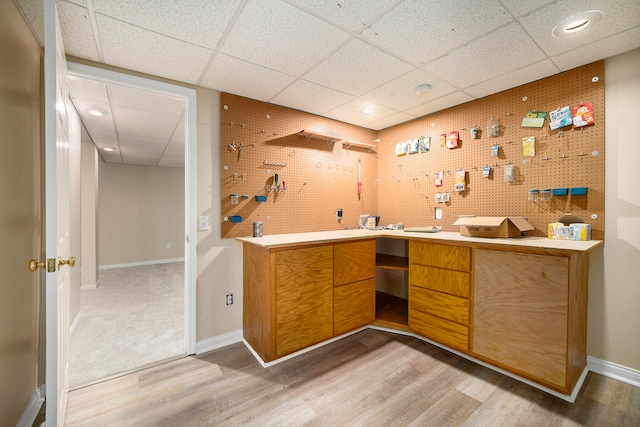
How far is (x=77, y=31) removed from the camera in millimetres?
1615

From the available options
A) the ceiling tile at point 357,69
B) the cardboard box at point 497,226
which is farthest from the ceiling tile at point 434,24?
the cardboard box at point 497,226

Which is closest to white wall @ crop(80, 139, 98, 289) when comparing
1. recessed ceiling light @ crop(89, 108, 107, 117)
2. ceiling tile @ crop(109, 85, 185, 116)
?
recessed ceiling light @ crop(89, 108, 107, 117)

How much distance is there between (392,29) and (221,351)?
2809 mm

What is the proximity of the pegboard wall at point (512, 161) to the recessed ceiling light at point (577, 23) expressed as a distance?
24.6 inches

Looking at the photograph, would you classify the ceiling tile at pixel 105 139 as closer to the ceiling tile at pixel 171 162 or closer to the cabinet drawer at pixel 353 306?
the ceiling tile at pixel 171 162

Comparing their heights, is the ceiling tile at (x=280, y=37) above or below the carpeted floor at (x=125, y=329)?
above

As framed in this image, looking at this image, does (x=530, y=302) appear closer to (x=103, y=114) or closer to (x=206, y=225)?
(x=206, y=225)

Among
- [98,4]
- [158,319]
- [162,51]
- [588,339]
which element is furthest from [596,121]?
[158,319]

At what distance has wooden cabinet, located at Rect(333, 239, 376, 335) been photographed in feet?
7.87

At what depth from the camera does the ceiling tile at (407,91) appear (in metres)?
2.22

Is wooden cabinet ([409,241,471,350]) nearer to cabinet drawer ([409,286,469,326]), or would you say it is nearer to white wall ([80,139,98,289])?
cabinet drawer ([409,286,469,326])

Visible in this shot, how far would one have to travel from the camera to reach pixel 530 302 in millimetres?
1780

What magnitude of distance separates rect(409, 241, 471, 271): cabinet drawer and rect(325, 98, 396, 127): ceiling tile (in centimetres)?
150

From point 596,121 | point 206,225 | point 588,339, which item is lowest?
point 588,339
